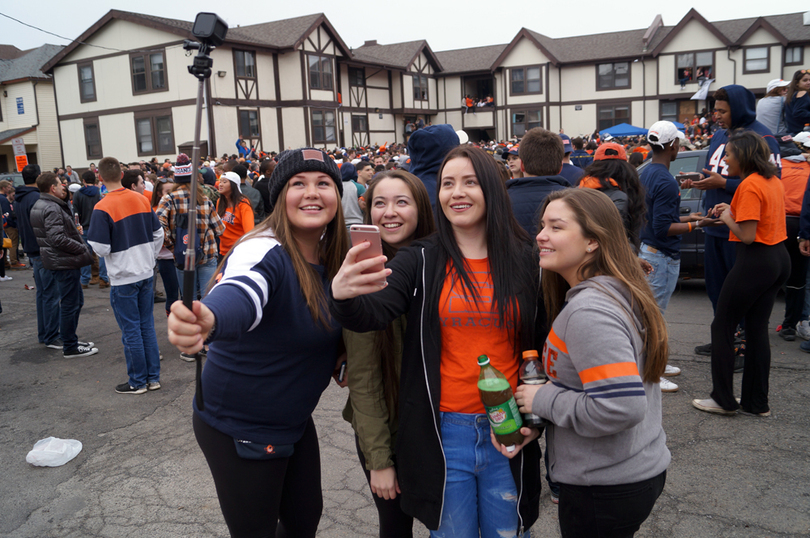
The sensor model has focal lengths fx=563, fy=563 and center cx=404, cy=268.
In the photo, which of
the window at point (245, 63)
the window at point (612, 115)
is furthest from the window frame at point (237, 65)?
the window at point (612, 115)

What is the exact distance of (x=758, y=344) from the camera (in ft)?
13.4

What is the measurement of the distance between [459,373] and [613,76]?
38616 millimetres

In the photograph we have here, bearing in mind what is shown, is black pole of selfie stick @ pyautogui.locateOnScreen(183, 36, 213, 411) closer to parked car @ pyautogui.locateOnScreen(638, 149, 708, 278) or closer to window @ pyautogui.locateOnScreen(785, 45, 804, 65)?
parked car @ pyautogui.locateOnScreen(638, 149, 708, 278)

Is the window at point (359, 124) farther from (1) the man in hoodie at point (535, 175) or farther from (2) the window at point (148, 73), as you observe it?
(1) the man in hoodie at point (535, 175)

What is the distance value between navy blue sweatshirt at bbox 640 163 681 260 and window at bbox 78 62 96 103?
29734 millimetres

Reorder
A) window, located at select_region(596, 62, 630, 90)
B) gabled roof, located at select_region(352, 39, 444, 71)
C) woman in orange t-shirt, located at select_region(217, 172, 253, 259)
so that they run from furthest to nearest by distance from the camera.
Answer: window, located at select_region(596, 62, 630, 90), gabled roof, located at select_region(352, 39, 444, 71), woman in orange t-shirt, located at select_region(217, 172, 253, 259)

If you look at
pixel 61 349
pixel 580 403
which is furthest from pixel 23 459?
pixel 580 403

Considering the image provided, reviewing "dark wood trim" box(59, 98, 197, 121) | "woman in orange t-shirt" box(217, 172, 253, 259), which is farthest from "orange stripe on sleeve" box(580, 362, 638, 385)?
"dark wood trim" box(59, 98, 197, 121)

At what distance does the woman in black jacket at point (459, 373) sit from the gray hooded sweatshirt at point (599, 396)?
0.58ft

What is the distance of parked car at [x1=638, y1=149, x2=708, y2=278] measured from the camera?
7730 millimetres

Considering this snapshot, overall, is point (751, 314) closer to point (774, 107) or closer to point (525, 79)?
point (774, 107)

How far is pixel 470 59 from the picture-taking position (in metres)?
39.8

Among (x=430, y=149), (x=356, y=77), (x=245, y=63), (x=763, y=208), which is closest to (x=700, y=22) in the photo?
(x=356, y=77)

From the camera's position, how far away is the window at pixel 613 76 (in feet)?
117
